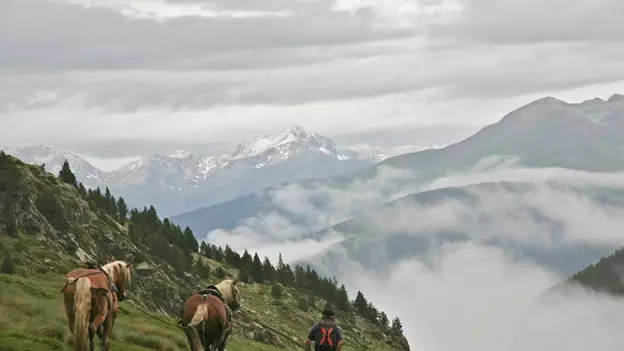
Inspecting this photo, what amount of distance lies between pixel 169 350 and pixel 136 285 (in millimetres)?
31462

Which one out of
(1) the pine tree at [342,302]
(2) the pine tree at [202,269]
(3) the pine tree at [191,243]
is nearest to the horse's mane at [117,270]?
(2) the pine tree at [202,269]

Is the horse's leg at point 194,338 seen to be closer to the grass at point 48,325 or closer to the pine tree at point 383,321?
the grass at point 48,325

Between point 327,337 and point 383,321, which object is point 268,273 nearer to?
point 383,321

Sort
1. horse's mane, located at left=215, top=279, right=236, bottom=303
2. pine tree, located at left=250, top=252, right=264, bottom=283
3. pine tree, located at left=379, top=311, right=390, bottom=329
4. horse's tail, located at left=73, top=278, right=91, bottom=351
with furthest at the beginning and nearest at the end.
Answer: pine tree, located at left=379, top=311, right=390, bottom=329
pine tree, located at left=250, top=252, right=264, bottom=283
horse's mane, located at left=215, top=279, right=236, bottom=303
horse's tail, located at left=73, top=278, right=91, bottom=351

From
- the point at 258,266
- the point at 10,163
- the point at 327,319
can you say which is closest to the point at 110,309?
the point at 327,319

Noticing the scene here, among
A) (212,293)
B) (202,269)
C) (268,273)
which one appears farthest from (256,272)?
(212,293)

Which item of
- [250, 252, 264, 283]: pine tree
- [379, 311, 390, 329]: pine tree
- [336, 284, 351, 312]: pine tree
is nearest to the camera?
[250, 252, 264, 283]: pine tree

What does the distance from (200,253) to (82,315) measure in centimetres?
10466

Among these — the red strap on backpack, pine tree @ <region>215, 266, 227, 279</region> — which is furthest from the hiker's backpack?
pine tree @ <region>215, 266, 227, 279</region>

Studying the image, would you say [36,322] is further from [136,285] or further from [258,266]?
[258,266]

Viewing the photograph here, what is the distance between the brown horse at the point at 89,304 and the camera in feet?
68.0

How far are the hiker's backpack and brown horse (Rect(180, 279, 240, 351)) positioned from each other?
2728 mm

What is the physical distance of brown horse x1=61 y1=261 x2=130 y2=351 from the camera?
20734mm

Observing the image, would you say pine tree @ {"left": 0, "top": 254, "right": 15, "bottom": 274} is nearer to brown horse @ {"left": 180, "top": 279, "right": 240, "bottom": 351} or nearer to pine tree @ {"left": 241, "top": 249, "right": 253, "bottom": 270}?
brown horse @ {"left": 180, "top": 279, "right": 240, "bottom": 351}
